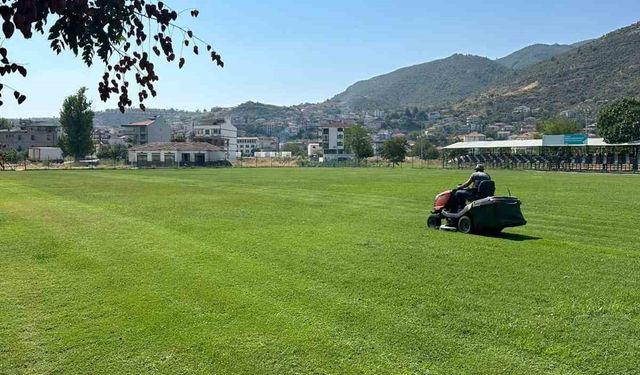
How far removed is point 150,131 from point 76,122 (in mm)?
40394

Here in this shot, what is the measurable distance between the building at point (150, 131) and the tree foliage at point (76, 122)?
1434 inches

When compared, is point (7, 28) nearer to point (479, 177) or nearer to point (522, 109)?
point (479, 177)

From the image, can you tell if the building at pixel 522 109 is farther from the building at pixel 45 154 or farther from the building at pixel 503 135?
the building at pixel 45 154

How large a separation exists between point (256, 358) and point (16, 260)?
657 centimetres

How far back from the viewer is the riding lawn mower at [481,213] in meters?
12.2

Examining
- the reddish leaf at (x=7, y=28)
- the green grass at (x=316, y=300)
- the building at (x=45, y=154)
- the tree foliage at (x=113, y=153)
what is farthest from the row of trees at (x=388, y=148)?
the reddish leaf at (x=7, y=28)

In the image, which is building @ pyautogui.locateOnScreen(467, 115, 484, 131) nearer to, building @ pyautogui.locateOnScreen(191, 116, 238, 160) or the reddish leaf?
building @ pyautogui.locateOnScreen(191, 116, 238, 160)

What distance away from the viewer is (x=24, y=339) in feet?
18.5

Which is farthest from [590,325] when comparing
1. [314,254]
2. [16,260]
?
[16,260]

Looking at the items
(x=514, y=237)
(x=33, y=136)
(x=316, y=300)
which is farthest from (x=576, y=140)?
(x=33, y=136)

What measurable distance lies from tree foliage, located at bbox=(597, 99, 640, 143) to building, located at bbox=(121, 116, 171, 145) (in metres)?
94.0

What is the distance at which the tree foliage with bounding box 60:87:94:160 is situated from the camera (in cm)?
9044

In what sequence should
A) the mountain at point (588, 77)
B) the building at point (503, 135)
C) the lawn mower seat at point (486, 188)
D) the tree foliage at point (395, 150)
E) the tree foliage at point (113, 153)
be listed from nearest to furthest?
the lawn mower seat at point (486, 188), the tree foliage at point (395, 150), the tree foliage at point (113, 153), the mountain at point (588, 77), the building at point (503, 135)

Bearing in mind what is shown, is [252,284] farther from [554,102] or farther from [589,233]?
[554,102]
